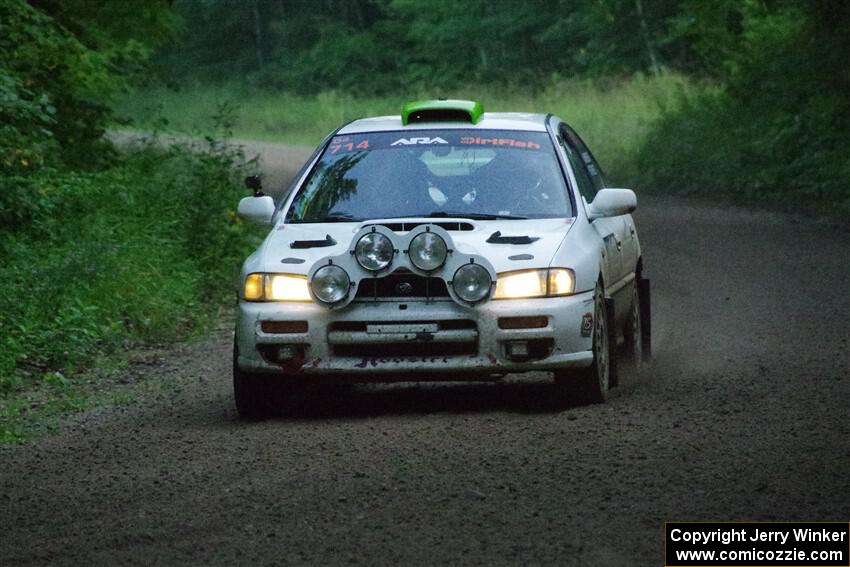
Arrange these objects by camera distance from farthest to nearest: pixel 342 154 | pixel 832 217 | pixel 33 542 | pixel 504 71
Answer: pixel 504 71, pixel 832 217, pixel 342 154, pixel 33 542

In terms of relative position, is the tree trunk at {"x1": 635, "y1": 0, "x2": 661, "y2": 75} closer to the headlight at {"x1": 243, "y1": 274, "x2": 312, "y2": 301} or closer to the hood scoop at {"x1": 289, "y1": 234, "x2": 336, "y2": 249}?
the hood scoop at {"x1": 289, "y1": 234, "x2": 336, "y2": 249}

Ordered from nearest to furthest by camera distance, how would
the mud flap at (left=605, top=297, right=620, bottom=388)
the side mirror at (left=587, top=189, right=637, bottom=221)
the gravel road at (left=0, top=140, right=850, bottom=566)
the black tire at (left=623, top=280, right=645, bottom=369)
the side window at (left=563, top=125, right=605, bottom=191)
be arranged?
the gravel road at (left=0, top=140, right=850, bottom=566)
the mud flap at (left=605, top=297, right=620, bottom=388)
the side mirror at (left=587, top=189, right=637, bottom=221)
the side window at (left=563, top=125, right=605, bottom=191)
the black tire at (left=623, top=280, right=645, bottom=369)

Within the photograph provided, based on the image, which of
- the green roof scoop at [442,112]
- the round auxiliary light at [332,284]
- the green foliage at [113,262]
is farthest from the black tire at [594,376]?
the green foliage at [113,262]

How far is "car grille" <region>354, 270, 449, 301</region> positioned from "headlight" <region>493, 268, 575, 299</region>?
0.29m

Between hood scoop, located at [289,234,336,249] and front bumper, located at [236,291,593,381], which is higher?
hood scoop, located at [289,234,336,249]

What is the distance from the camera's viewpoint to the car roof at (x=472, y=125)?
431 inches

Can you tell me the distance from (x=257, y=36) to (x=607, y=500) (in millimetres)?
72914

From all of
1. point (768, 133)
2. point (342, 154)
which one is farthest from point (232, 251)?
point (768, 133)

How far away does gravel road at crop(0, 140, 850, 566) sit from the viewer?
21.5 feet

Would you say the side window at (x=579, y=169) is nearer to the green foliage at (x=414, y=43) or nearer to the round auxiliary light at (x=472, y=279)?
the round auxiliary light at (x=472, y=279)

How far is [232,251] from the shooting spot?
1822cm

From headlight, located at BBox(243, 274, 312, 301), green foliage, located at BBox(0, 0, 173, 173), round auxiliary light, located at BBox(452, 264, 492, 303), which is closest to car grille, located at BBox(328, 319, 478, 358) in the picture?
round auxiliary light, located at BBox(452, 264, 492, 303)

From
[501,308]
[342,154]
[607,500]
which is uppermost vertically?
[342,154]

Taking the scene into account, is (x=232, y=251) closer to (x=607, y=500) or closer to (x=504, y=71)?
(x=607, y=500)
